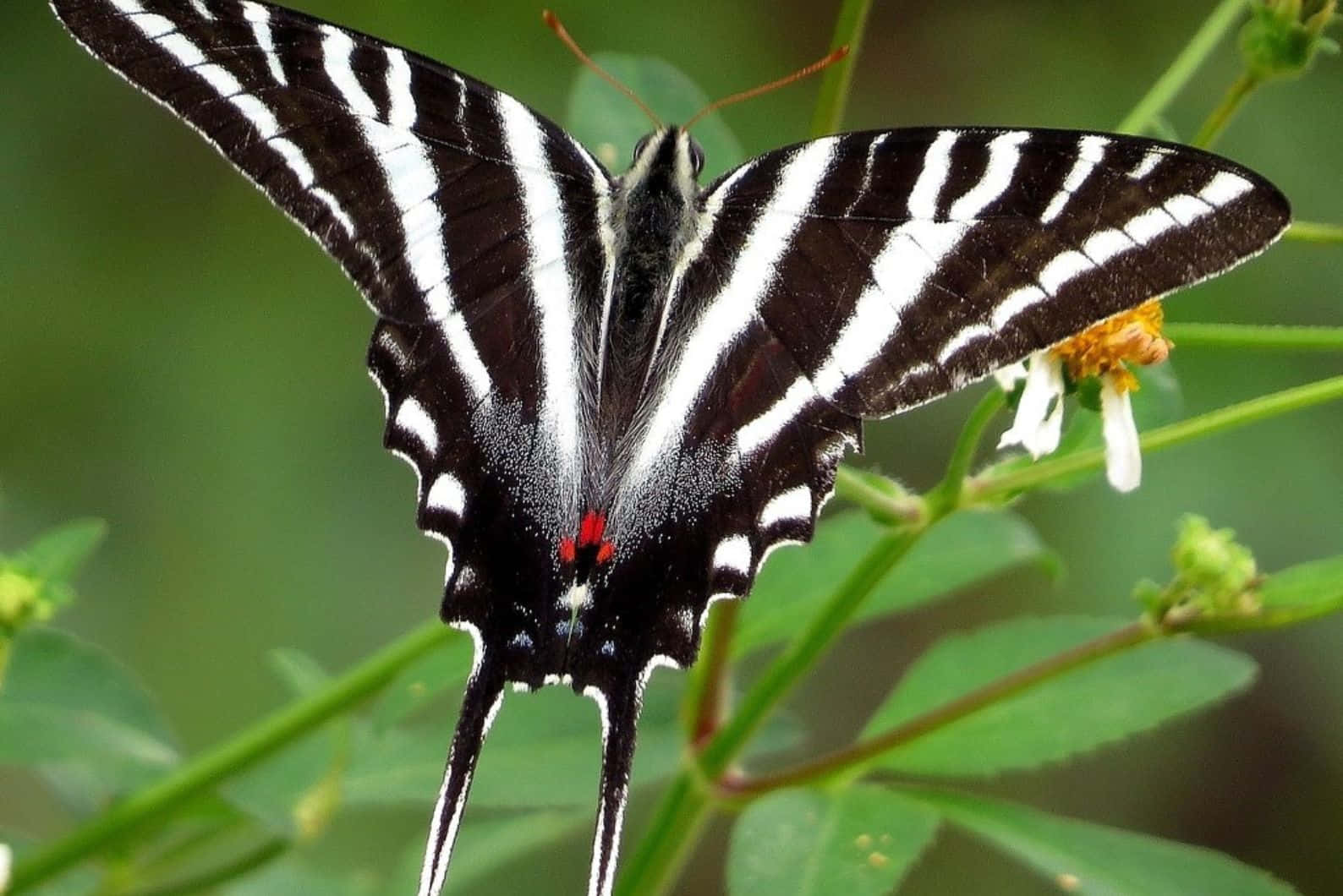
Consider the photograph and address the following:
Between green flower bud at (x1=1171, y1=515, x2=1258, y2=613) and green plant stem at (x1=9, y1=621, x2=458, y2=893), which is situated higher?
green plant stem at (x1=9, y1=621, x2=458, y2=893)

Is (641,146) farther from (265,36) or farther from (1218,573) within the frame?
(1218,573)

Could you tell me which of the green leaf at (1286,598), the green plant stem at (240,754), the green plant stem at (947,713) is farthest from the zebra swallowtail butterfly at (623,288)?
the green leaf at (1286,598)

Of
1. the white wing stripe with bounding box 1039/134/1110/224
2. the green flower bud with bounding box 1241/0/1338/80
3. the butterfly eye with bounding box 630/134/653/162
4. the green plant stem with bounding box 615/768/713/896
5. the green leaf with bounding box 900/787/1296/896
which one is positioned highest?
the butterfly eye with bounding box 630/134/653/162

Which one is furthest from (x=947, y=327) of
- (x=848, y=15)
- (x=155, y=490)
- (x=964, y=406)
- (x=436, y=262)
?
(x=155, y=490)

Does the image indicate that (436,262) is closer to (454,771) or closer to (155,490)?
(454,771)

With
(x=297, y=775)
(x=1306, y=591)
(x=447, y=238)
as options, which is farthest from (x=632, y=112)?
(x=1306, y=591)

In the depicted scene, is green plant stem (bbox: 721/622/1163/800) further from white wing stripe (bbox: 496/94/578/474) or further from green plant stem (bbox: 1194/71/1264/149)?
green plant stem (bbox: 1194/71/1264/149)

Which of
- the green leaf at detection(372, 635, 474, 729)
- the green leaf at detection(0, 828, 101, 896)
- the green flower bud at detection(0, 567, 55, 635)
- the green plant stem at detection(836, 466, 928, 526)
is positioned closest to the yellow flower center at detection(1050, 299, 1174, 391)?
the green plant stem at detection(836, 466, 928, 526)
